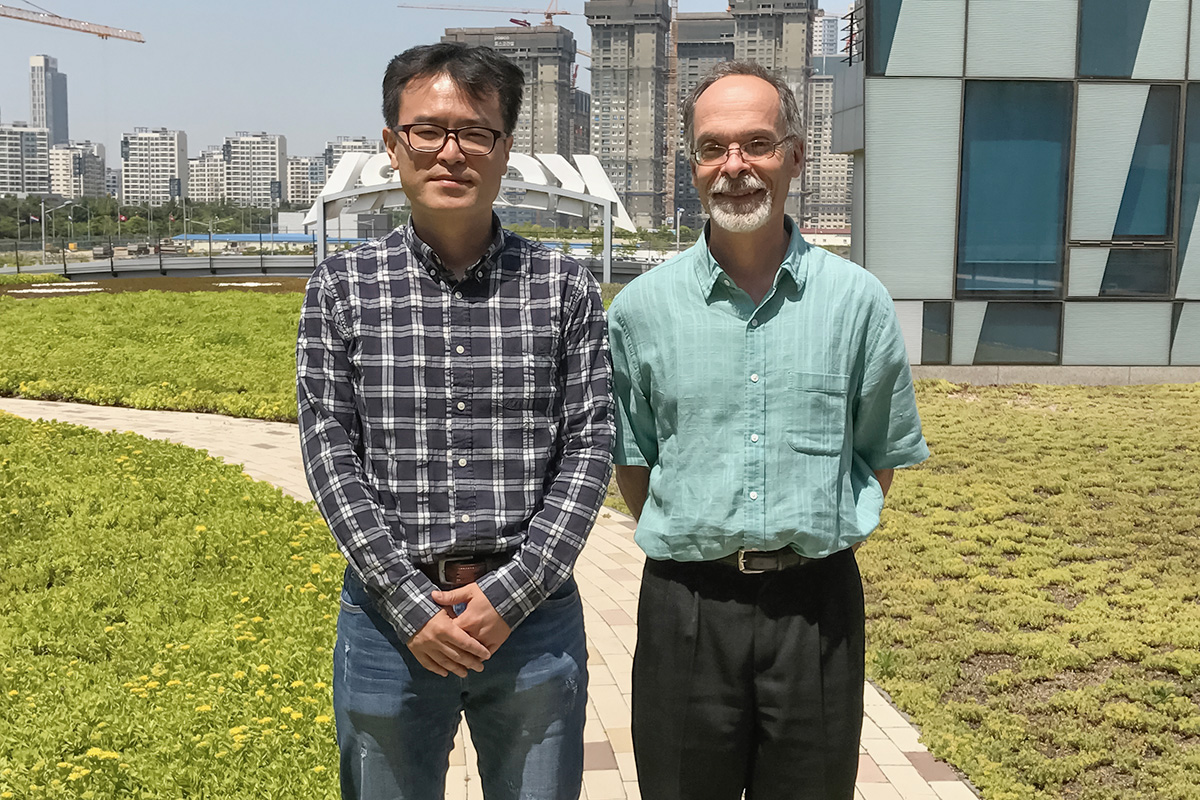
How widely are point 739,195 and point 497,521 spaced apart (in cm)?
82

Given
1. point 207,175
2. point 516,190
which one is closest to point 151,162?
point 207,175

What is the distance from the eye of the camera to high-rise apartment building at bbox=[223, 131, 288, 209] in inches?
6442

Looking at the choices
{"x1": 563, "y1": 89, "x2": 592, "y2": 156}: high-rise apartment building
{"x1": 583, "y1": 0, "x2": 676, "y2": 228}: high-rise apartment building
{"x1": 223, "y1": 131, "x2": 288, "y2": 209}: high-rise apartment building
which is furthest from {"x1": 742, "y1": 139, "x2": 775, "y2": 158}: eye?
{"x1": 223, "y1": 131, "x2": 288, "y2": 209}: high-rise apartment building

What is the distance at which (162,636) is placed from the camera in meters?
4.55

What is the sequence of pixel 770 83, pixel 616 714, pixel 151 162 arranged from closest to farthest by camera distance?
pixel 770 83 → pixel 616 714 → pixel 151 162

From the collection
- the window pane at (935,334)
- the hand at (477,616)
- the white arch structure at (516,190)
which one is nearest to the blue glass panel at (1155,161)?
the window pane at (935,334)

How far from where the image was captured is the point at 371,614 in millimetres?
2184

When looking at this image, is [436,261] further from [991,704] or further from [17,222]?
[17,222]

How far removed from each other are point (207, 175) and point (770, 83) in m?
183

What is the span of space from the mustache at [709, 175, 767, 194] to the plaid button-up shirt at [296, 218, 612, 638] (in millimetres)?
400

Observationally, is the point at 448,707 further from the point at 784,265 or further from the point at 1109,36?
the point at 1109,36

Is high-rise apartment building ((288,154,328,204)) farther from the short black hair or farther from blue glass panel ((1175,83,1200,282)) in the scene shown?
the short black hair

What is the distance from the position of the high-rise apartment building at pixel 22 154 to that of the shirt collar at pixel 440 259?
532 ft

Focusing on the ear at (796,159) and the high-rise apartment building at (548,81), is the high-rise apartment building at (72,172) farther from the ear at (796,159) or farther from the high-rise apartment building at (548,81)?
the ear at (796,159)
